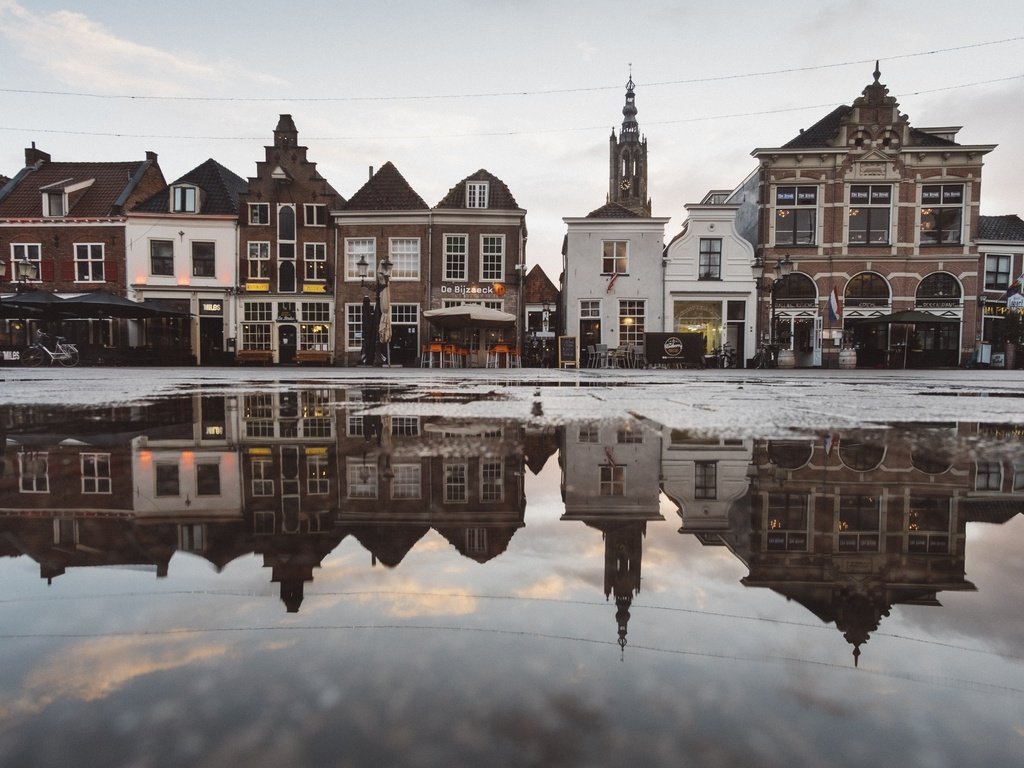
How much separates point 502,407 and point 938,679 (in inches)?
176

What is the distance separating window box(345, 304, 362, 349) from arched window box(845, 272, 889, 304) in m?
22.3

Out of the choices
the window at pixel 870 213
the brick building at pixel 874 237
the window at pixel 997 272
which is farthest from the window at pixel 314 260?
the window at pixel 997 272

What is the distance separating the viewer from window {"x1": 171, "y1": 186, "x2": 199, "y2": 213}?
94.5 feet

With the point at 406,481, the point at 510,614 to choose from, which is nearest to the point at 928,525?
the point at 510,614

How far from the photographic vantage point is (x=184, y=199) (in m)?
28.9

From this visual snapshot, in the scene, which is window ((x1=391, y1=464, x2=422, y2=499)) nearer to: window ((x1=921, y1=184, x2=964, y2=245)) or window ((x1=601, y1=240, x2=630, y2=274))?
window ((x1=601, y1=240, x2=630, y2=274))

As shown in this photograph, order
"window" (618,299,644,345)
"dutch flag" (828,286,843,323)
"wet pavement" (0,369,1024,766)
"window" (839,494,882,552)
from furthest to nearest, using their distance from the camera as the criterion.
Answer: "window" (618,299,644,345) < "dutch flag" (828,286,843,323) < "window" (839,494,882,552) < "wet pavement" (0,369,1024,766)

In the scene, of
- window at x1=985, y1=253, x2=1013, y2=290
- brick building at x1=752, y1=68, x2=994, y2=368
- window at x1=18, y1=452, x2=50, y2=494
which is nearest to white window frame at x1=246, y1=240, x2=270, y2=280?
brick building at x1=752, y1=68, x2=994, y2=368

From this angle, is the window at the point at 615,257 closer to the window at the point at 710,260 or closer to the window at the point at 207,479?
the window at the point at 710,260

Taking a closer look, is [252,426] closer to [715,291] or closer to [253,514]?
[253,514]

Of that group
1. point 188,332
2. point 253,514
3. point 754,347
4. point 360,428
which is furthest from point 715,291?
point 253,514

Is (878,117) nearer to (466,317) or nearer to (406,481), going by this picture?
(466,317)

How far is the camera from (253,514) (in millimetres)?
1699

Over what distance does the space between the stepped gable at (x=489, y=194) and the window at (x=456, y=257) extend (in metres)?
1.64
